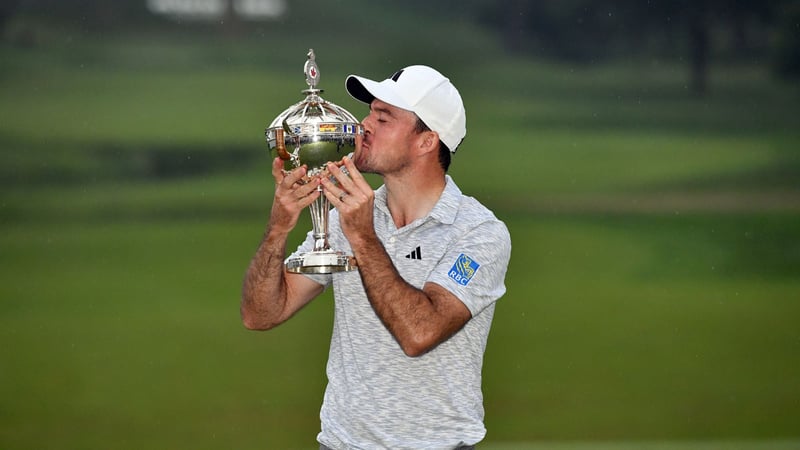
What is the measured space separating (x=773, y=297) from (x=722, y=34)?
4.17 ft

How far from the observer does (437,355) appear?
97.0 inches

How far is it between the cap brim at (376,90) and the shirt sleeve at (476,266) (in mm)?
347

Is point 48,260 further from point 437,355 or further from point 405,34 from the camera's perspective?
point 437,355

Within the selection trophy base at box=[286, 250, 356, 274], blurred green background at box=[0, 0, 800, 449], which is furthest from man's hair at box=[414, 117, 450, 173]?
blurred green background at box=[0, 0, 800, 449]

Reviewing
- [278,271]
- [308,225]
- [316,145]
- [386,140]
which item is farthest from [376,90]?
[308,225]

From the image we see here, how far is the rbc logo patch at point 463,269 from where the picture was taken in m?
2.38

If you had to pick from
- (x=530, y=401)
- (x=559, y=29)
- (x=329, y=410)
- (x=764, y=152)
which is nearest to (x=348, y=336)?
(x=329, y=410)

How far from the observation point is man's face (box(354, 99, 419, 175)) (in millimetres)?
2592

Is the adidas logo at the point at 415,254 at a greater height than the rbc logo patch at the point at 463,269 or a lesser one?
greater

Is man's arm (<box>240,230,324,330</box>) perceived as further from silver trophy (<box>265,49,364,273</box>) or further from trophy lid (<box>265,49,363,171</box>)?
trophy lid (<box>265,49,363,171</box>)

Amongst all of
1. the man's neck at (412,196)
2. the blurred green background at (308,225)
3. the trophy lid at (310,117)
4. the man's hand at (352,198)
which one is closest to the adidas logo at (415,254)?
the man's neck at (412,196)

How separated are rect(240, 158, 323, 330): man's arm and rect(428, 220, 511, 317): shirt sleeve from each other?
0.32m

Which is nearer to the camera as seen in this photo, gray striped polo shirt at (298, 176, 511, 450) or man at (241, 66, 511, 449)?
man at (241, 66, 511, 449)

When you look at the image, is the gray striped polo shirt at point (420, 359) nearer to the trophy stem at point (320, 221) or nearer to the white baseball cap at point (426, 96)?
the trophy stem at point (320, 221)
